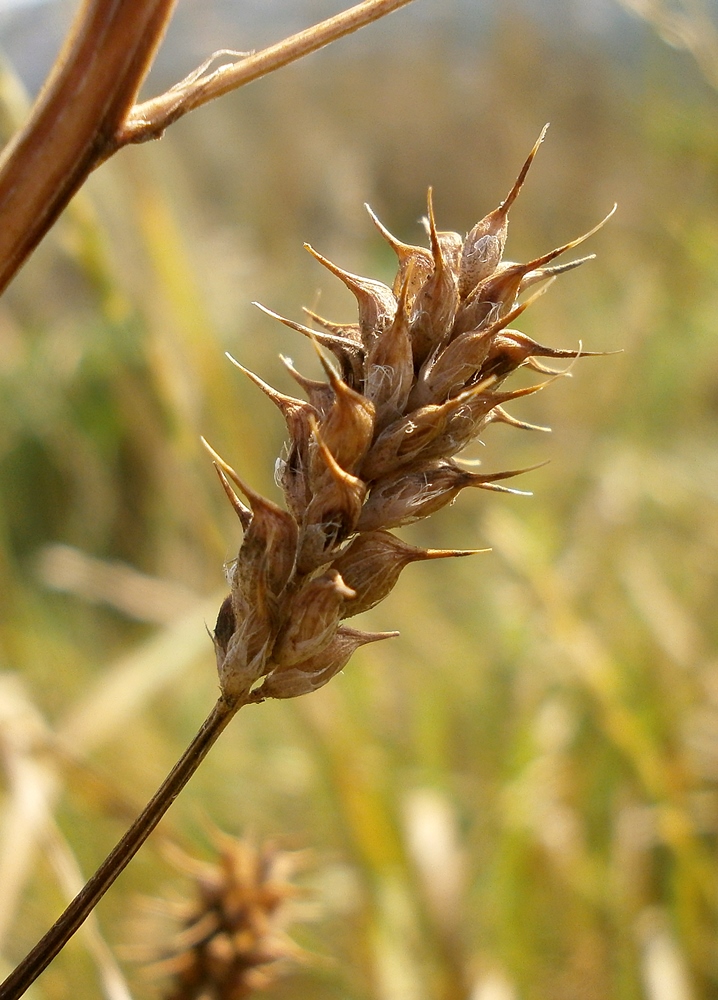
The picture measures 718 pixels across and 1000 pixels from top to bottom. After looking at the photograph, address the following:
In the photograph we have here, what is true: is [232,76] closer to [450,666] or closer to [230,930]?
[230,930]

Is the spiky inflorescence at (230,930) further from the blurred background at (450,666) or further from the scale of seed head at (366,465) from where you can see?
the scale of seed head at (366,465)

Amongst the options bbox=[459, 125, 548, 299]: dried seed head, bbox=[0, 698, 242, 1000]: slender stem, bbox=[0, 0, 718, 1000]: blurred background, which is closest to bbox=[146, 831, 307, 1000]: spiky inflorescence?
bbox=[0, 0, 718, 1000]: blurred background

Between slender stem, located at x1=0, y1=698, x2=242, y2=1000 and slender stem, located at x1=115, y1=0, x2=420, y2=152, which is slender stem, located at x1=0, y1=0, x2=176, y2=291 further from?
slender stem, located at x1=0, y1=698, x2=242, y2=1000

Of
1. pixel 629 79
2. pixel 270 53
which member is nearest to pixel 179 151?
pixel 629 79

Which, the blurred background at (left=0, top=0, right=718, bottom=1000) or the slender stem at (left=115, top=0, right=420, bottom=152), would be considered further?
the blurred background at (left=0, top=0, right=718, bottom=1000)

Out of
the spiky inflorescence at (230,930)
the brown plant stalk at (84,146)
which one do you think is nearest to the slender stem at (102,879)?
the brown plant stalk at (84,146)

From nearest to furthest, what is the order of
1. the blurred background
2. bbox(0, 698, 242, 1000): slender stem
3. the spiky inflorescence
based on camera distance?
bbox(0, 698, 242, 1000): slender stem → the spiky inflorescence → the blurred background

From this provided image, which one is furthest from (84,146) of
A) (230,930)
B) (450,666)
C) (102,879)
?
(450,666)

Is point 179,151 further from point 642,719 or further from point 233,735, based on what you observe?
point 642,719
